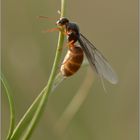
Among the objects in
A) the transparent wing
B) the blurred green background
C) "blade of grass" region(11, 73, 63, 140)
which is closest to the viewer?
"blade of grass" region(11, 73, 63, 140)

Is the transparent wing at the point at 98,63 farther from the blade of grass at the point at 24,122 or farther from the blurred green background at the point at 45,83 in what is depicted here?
the blade of grass at the point at 24,122

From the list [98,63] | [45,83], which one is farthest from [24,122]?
[45,83]

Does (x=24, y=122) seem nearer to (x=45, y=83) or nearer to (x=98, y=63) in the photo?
(x=98, y=63)

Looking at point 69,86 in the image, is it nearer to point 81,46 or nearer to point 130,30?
point 81,46

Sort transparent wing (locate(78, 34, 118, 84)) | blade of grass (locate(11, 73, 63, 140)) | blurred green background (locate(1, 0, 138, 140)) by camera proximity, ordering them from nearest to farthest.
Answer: blade of grass (locate(11, 73, 63, 140)), transparent wing (locate(78, 34, 118, 84)), blurred green background (locate(1, 0, 138, 140))

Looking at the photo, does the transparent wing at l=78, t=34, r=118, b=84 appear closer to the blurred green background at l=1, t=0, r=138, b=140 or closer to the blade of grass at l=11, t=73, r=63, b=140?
the blurred green background at l=1, t=0, r=138, b=140

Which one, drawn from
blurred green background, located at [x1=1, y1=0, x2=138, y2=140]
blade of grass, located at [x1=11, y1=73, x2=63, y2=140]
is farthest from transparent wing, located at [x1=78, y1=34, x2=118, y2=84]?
blade of grass, located at [x1=11, y1=73, x2=63, y2=140]

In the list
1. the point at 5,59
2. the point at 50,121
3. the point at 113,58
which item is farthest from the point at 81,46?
the point at 113,58

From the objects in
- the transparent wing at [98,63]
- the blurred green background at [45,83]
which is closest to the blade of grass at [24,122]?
the transparent wing at [98,63]

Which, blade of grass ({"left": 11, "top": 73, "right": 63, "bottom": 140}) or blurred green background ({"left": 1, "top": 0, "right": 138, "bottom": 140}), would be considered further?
blurred green background ({"left": 1, "top": 0, "right": 138, "bottom": 140})
